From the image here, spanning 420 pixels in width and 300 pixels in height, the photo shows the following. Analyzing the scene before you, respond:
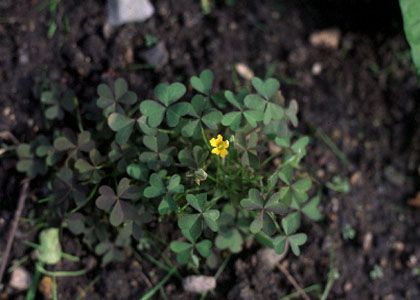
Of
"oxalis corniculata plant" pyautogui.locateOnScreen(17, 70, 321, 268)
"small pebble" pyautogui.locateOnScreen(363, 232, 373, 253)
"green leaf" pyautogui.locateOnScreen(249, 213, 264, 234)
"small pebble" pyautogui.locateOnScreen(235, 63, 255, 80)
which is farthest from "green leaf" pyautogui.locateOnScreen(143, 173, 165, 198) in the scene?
"small pebble" pyautogui.locateOnScreen(363, 232, 373, 253)

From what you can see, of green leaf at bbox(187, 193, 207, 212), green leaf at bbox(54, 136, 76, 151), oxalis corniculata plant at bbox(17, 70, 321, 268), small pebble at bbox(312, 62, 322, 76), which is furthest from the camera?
small pebble at bbox(312, 62, 322, 76)

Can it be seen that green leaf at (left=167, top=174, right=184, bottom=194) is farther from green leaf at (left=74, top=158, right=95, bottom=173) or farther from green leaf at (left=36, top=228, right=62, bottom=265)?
green leaf at (left=36, top=228, right=62, bottom=265)

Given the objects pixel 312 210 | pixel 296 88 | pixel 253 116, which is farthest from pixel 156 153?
pixel 296 88

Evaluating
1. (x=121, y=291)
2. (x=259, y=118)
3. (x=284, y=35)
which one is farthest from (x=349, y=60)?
(x=121, y=291)

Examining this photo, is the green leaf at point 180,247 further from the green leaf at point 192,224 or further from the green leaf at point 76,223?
the green leaf at point 76,223

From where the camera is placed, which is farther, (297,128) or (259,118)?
(297,128)

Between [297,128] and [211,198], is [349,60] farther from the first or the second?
[211,198]
